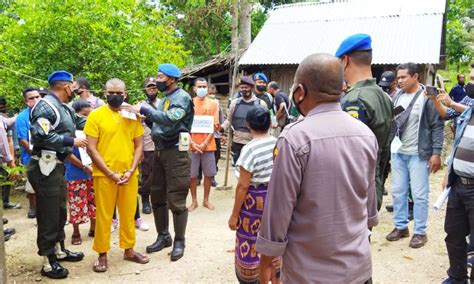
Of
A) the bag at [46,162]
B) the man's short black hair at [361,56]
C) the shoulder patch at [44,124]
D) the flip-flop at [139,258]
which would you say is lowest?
the flip-flop at [139,258]

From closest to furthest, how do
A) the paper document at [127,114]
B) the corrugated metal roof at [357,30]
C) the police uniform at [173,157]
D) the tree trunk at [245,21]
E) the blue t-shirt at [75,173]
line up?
the paper document at [127,114]
the police uniform at [173,157]
the blue t-shirt at [75,173]
the corrugated metal roof at [357,30]
the tree trunk at [245,21]

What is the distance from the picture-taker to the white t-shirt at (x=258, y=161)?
325 cm

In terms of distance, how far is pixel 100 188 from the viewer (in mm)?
4273

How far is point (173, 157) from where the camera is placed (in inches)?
181

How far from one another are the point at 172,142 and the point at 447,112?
3.06 m

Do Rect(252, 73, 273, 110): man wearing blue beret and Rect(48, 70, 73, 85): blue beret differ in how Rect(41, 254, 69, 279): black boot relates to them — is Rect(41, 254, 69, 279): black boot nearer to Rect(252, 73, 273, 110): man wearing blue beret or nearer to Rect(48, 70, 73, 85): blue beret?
Rect(48, 70, 73, 85): blue beret

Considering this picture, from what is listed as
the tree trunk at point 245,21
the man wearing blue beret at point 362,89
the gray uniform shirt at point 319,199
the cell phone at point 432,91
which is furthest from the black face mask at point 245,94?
the tree trunk at point 245,21

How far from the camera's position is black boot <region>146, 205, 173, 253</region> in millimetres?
4863

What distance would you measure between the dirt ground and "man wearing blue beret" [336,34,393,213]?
1.95m

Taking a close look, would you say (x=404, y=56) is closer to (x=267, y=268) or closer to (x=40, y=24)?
(x=40, y=24)

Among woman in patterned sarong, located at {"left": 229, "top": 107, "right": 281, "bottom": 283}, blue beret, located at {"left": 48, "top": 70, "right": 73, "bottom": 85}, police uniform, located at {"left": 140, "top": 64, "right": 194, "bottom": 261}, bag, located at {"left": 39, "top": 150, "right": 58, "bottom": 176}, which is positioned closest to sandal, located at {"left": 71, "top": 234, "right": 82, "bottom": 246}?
police uniform, located at {"left": 140, "top": 64, "right": 194, "bottom": 261}

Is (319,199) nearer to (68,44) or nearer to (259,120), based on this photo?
(259,120)

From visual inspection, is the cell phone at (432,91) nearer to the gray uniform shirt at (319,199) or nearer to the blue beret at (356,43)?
the blue beret at (356,43)

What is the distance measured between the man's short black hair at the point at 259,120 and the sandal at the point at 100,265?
91.5 inches
